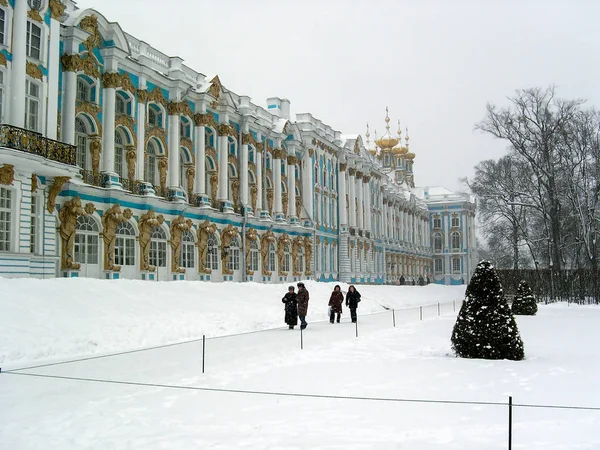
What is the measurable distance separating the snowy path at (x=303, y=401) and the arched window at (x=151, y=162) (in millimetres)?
16429

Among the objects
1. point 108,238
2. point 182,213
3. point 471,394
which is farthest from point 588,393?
point 182,213

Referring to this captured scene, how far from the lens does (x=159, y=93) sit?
30.1 meters

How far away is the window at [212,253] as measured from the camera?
3331 cm

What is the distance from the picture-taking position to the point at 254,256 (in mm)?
38656

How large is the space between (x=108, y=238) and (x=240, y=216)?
11.6 meters

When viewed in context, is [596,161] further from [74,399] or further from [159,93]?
[74,399]

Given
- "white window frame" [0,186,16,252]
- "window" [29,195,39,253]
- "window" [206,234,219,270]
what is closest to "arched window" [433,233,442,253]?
"window" [206,234,219,270]

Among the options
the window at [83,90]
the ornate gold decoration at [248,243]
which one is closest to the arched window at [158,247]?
the window at [83,90]

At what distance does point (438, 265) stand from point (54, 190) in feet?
250

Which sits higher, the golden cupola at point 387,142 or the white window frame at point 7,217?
the golden cupola at point 387,142

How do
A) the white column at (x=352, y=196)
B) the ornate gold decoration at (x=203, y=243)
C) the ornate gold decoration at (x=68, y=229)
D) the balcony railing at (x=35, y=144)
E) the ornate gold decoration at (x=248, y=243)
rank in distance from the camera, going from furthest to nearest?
the white column at (x=352, y=196), the ornate gold decoration at (x=248, y=243), the ornate gold decoration at (x=203, y=243), the ornate gold decoration at (x=68, y=229), the balcony railing at (x=35, y=144)

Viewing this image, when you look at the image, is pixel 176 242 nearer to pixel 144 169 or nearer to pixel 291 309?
pixel 144 169

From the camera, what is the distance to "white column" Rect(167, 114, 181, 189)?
30781 mm

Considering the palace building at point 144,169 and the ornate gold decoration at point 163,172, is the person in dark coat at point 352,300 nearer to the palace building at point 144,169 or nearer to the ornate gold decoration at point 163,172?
the palace building at point 144,169
